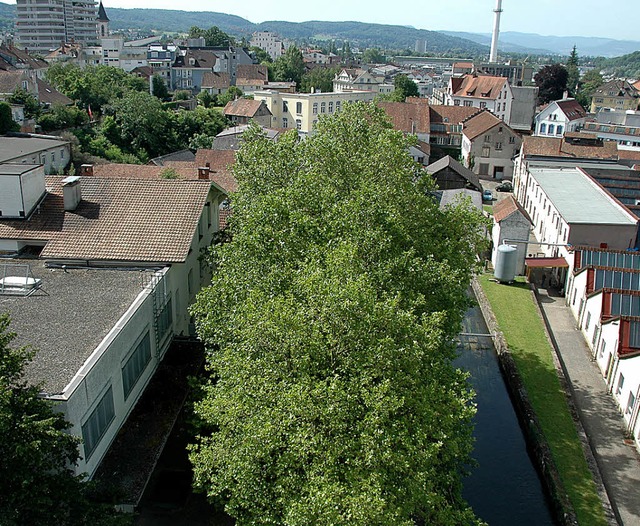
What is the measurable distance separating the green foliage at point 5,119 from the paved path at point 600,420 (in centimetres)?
5422

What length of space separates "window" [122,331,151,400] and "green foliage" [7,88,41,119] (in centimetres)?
5933

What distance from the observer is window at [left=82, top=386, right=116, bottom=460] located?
17.6 meters

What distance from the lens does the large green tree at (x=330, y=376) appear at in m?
15.0

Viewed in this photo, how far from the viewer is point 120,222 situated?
86.4 feet

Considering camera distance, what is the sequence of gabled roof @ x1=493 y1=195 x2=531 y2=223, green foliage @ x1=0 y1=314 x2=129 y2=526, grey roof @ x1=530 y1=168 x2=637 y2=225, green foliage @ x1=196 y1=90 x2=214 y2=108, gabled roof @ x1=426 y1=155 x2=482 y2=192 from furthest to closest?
green foliage @ x1=196 y1=90 x2=214 y2=108, gabled roof @ x1=426 y1=155 x2=482 y2=192, gabled roof @ x1=493 y1=195 x2=531 y2=223, grey roof @ x1=530 y1=168 x2=637 y2=225, green foliage @ x1=0 y1=314 x2=129 y2=526

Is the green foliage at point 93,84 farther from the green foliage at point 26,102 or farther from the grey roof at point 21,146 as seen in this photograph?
the grey roof at point 21,146

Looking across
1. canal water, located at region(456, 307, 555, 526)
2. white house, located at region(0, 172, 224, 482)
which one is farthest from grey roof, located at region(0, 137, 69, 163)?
canal water, located at region(456, 307, 555, 526)

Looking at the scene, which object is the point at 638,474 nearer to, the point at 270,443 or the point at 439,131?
the point at 270,443

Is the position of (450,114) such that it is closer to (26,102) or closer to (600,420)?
(26,102)

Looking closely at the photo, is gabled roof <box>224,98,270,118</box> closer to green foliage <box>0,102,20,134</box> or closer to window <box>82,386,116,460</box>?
green foliage <box>0,102,20,134</box>

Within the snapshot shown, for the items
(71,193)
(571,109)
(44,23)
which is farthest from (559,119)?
(44,23)

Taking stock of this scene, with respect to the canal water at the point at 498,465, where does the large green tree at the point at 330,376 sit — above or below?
above

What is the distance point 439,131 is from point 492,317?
53423 millimetres

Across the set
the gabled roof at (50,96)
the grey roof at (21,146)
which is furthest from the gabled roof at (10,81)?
the grey roof at (21,146)
